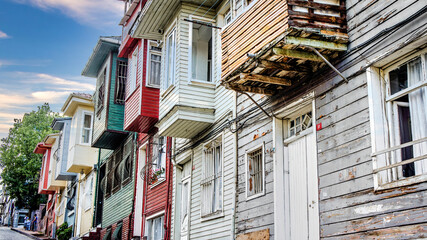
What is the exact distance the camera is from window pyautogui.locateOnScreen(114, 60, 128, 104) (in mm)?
22892

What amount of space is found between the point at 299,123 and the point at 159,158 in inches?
340

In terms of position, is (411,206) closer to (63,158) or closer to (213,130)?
(213,130)

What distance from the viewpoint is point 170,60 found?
15.9 meters

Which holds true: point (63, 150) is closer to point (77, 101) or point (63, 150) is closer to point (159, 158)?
point (77, 101)

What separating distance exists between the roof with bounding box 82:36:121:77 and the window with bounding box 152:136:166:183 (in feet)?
21.0

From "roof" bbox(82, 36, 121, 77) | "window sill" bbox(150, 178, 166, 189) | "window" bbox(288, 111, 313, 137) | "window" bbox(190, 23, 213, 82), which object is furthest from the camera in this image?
"roof" bbox(82, 36, 121, 77)

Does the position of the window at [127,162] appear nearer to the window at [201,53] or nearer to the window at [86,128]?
the window at [86,128]

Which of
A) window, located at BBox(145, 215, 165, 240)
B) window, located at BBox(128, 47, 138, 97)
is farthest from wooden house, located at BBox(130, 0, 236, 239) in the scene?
window, located at BBox(128, 47, 138, 97)

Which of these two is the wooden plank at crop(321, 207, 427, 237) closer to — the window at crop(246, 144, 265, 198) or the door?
the door

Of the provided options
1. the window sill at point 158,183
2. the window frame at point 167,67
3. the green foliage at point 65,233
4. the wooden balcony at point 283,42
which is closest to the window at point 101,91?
the window sill at point 158,183

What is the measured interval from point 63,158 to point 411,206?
2532 cm

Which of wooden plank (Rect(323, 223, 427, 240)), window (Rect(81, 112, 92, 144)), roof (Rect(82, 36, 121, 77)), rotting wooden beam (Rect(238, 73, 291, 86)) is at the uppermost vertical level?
roof (Rect(82, 36, 121, 77))

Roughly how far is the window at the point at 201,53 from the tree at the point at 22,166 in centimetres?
3351

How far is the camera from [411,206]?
7.34 meters
